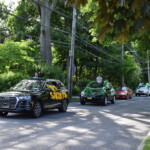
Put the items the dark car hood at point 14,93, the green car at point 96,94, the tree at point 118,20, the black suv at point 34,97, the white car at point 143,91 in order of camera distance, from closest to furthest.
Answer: the tree at point 118,20
the black suv at point 34,97
the dark car hood at point 14,93
the green car at point 96,94
the white car at point 143,91

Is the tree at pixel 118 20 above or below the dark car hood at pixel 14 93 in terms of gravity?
above

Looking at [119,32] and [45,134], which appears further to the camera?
[45,134]

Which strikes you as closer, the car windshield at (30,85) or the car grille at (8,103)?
the car grille at (8,103)

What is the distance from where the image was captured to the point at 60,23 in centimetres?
3891

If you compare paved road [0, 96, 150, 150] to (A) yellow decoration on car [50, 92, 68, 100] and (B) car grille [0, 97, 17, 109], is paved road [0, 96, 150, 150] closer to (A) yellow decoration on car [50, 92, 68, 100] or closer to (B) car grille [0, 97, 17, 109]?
(B) car grille [0, 97, 17, 109]

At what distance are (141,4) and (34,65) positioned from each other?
74.2ft

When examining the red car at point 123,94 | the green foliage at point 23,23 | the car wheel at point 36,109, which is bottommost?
the car wheel at point 36,109

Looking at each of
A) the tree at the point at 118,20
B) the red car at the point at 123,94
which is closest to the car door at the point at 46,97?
the tree at the point at 118,20

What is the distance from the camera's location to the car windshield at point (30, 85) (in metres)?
13.9

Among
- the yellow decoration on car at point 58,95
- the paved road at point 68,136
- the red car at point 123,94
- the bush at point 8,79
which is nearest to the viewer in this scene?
the paved road at point 68,136

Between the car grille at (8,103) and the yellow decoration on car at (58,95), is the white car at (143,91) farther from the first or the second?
the car grille at (8,103)

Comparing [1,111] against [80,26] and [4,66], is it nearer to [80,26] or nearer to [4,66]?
[4,66]

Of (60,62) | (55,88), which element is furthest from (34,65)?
(60,62)

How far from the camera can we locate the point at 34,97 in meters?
12.9
